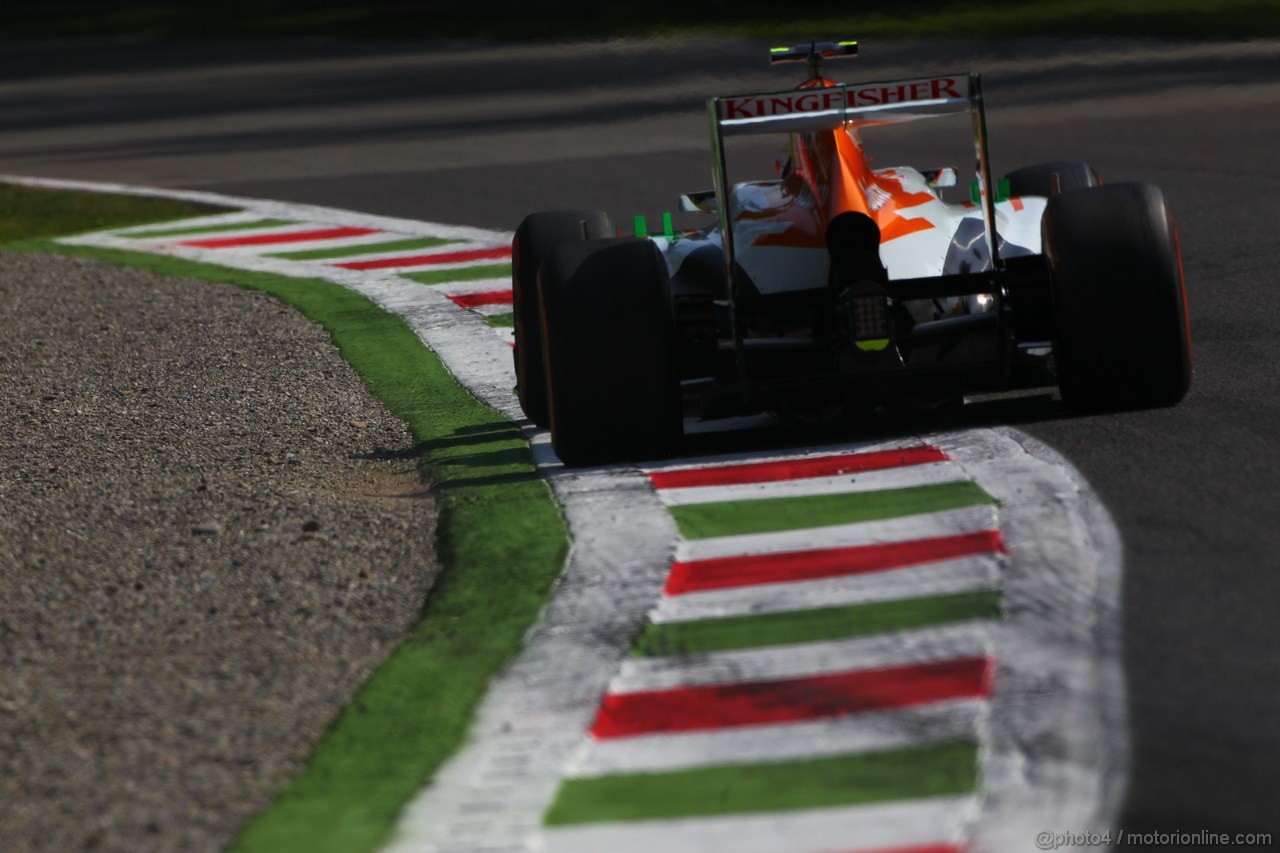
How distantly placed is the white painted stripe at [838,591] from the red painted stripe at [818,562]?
0.05 metres

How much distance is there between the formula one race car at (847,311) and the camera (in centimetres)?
650

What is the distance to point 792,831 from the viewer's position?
3.70 m

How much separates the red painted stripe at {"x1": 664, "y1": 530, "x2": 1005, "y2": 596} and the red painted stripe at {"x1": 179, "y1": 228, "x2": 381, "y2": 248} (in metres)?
9.11

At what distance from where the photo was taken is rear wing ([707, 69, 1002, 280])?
21.6ft

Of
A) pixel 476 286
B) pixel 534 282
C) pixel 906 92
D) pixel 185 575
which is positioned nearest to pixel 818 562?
pixel 185 575

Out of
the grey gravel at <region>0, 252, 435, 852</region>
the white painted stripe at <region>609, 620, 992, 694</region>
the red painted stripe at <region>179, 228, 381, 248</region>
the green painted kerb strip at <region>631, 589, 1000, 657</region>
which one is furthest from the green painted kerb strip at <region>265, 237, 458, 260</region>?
the white painted stripe at <region>609, 620, 992, 694</region>

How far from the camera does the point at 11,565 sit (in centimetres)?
591

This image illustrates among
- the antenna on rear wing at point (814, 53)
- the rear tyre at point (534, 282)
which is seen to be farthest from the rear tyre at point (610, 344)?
the antenna on rear wing at point (814, 53)

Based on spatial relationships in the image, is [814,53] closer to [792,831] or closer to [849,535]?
[849,535]

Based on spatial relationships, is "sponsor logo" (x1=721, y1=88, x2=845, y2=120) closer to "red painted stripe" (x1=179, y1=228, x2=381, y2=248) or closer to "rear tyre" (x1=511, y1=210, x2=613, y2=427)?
"rear tyre" (x1=511, y1=210, x2=613, y2=427)

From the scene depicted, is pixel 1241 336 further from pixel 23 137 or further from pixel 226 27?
pixel 226 27

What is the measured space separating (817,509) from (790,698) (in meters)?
1.64

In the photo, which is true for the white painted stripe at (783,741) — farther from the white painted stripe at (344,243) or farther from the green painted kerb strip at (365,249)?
the white painted stripe at (344,243)

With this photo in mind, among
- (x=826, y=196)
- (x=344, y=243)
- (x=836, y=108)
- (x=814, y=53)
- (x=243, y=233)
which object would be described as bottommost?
(x=344, y=243)
